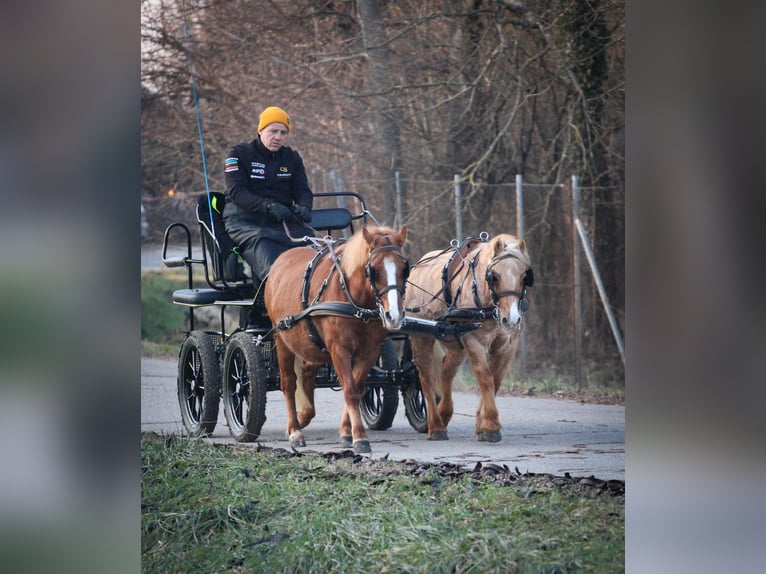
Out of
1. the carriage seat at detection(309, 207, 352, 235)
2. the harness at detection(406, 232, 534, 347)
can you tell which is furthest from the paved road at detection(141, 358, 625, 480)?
the carriage seat at detection(309, 207, 352, 235)

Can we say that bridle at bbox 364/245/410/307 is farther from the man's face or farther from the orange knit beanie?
the orange knit beanie

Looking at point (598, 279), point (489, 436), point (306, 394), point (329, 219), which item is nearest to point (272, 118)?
point (329, 219)

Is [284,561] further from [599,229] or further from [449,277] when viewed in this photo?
[599,229]

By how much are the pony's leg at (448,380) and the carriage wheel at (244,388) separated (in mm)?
1072

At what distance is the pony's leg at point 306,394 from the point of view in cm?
666

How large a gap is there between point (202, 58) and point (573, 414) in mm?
4005

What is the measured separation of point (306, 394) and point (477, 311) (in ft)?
4.04

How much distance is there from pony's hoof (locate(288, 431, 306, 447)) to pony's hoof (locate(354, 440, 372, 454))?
1.66ft

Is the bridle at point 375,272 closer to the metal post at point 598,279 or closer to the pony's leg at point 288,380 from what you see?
the pony's leg at point 288,380

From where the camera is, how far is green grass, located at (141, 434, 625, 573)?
15.9ft
